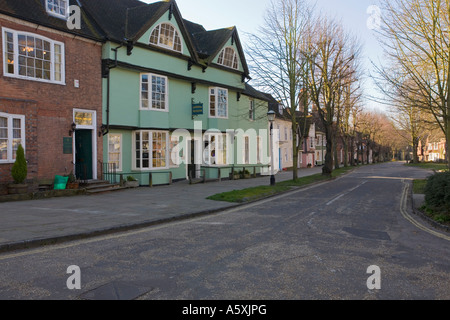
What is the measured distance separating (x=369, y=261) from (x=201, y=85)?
19534 millimetres

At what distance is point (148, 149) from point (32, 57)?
7.37m

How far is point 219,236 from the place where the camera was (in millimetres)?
8023

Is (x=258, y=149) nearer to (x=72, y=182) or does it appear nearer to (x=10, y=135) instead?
(x=72, y=182)

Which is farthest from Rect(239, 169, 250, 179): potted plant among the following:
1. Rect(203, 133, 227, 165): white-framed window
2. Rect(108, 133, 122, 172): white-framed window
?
Rect(108, 133, 122, 172): white-framed window

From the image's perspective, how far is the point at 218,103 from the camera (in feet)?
82.9

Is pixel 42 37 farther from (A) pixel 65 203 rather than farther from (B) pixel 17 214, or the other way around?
(B) pixel 17 214

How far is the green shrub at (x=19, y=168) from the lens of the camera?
43.8ft

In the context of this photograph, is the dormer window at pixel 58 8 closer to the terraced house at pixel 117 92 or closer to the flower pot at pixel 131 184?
the terraced house at pixel 117 92

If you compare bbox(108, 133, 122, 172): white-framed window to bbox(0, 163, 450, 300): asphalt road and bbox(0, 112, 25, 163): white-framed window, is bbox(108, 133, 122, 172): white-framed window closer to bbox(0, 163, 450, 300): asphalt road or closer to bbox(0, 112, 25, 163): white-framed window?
bbox(0, 112, 25, 163): white-framed window

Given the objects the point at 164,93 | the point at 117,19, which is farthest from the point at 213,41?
the point at 117,19

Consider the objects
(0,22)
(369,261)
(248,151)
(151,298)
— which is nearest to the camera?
(151,298)

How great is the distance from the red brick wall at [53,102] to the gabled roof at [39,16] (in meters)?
0.34

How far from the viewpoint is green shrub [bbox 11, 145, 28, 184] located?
1336 centimetres

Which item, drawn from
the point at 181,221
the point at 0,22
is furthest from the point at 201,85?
the point at 181,221
